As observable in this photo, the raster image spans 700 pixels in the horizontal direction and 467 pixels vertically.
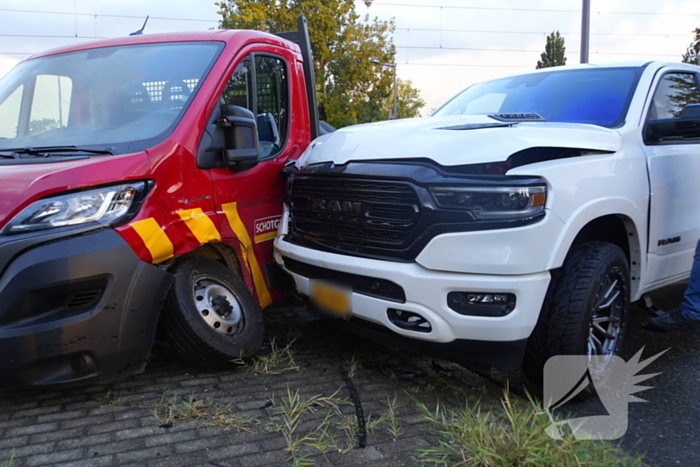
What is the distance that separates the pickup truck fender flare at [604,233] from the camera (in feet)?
9.49

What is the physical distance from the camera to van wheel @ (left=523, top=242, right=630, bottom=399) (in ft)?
10.0

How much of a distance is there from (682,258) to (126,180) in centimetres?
366

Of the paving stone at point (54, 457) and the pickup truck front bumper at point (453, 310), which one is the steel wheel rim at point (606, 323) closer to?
the pickup truck front bumper at point (453, 310)

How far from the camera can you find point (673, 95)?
426cm

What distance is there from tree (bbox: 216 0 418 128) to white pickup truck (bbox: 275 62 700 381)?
76.6ft

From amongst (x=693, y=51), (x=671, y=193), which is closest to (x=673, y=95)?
(x=671, y=193)

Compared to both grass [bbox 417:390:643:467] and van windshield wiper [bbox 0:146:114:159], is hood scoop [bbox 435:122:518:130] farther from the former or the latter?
Answer: van windshield wiper [bbox 0:146:114:159]

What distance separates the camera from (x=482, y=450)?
96.7 inches

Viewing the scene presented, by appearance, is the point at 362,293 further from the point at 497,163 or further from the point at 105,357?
the point at 105,357

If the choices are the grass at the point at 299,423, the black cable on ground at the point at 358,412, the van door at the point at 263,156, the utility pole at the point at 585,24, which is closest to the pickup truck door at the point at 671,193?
the black cable on ground at the point at 358,412

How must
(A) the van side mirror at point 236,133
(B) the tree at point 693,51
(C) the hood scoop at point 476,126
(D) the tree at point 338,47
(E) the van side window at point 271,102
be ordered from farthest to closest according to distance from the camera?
(B) the tree at point 693,51 → (D) the tree at point 338,47 → (E) the van side window at point 271,102 → (A) the van side mirror at point 236,133 → (C) the hood scoop at point 476,126

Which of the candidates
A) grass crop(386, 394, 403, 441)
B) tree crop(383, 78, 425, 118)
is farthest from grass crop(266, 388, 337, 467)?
tree crop(383, 78, 425, 118)

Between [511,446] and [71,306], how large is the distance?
212 cm

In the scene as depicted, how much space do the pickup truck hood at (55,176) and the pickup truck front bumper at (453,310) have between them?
1.30 m
